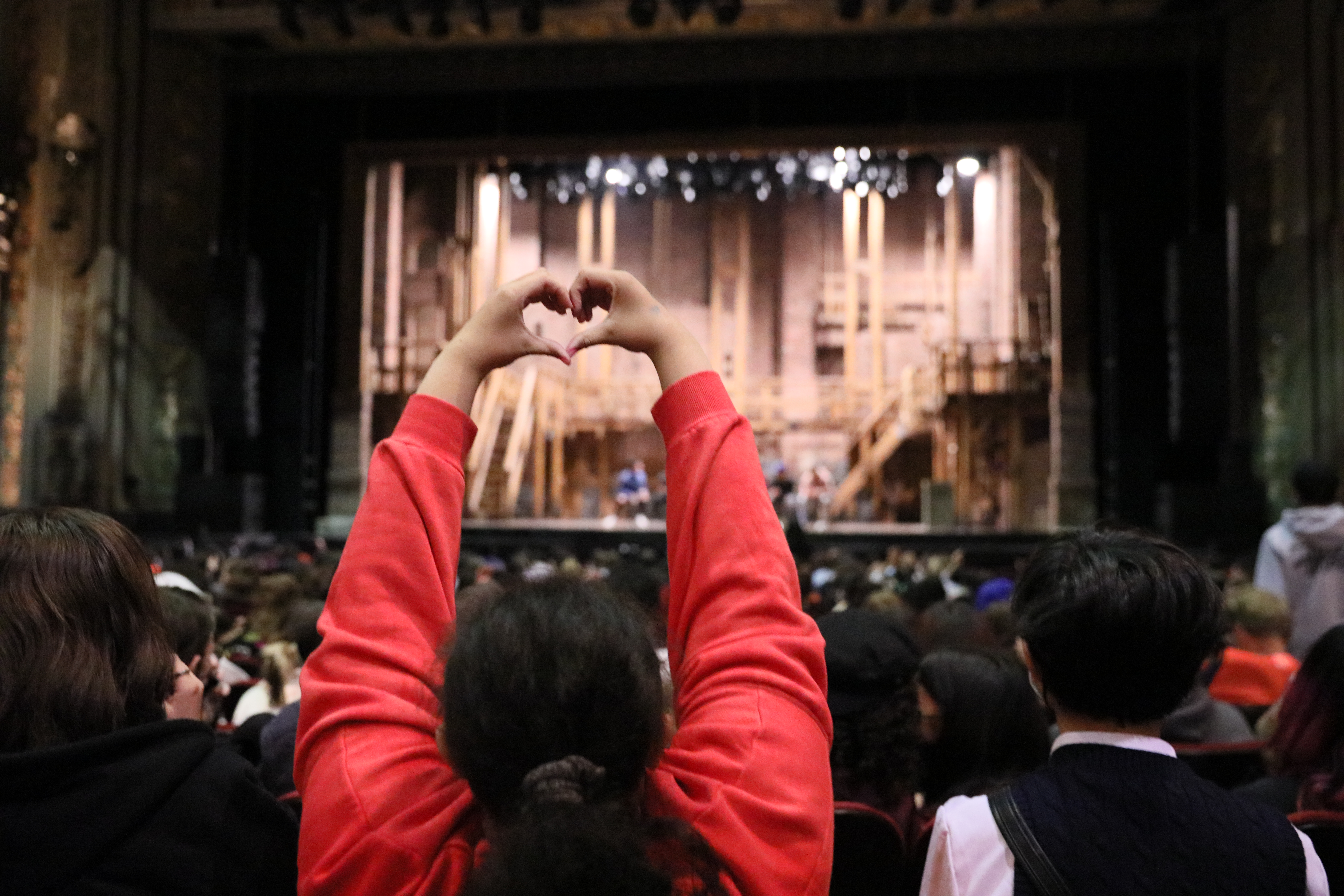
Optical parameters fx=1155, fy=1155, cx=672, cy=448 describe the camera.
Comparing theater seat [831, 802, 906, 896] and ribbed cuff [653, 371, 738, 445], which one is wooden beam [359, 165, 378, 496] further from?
ribbed cuff [653, 371, 738, 445]

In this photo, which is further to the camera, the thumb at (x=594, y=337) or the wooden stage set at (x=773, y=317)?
the wooden stage set at (x=773, y=317)

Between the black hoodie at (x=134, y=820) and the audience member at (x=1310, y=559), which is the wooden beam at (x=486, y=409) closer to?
the audience member at (x=1310, y=559)

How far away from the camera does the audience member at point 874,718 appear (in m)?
1.96

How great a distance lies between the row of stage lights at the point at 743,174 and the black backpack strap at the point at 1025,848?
45.9 feet

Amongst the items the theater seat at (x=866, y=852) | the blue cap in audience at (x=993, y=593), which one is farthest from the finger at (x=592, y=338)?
the blue cap in audience at (x=993, y=593)

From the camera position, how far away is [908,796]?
6.58 feet

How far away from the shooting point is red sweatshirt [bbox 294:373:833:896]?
34.3 inches

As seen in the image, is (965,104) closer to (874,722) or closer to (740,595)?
(874,722)

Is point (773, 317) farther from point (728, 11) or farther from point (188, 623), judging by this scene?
point (188, 623)

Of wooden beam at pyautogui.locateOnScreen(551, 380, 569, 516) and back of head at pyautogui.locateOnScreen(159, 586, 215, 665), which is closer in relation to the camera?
back of head at pyautogui.locateOnScreen(159, 586, 215, 665)

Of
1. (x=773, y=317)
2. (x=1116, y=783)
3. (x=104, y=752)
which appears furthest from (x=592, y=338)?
(x=773, y=317)

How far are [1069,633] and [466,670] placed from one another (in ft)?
2.25

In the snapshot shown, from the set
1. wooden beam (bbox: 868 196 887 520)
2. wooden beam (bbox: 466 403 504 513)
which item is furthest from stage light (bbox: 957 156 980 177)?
wooden beam (bbox: 466 403 504 513)

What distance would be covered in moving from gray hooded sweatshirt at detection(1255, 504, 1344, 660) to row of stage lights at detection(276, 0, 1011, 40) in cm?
689
